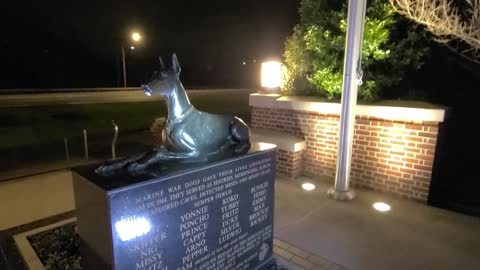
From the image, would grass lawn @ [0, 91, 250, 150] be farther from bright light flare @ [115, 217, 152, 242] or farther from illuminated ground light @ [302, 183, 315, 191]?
bright light flare @ [115, 217, 152, 242]

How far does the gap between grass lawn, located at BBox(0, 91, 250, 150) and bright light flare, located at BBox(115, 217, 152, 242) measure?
28.1 feet

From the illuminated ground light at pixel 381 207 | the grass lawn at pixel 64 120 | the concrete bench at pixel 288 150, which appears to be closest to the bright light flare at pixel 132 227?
the illuminated ground light at pixel 381 207

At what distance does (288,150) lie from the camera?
5977mm

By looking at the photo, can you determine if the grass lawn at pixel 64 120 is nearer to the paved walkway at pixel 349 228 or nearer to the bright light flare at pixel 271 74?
the paved walkway at pixel 349 228

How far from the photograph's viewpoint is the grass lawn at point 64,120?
10477 mm

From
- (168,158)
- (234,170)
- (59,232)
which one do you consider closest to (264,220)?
(234,170)

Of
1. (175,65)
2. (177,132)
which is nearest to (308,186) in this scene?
(177,132)

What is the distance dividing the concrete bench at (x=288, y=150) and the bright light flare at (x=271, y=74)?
4.28 feet

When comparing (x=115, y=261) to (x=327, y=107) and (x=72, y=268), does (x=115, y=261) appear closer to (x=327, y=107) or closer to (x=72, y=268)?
(x=72, y=268)

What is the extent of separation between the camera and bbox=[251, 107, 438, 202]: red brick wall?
4.99 metres

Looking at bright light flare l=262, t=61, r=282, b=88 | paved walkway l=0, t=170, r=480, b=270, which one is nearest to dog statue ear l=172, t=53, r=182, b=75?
paved walkway l=0, t=170, r=480, b=270

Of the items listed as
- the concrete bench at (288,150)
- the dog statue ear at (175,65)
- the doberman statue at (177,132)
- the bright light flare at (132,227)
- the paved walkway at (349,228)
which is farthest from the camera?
the concrete bench at (288,150)

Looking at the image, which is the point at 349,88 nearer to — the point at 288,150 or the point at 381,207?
the point at 288,150

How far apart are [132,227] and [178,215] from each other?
0.37m
